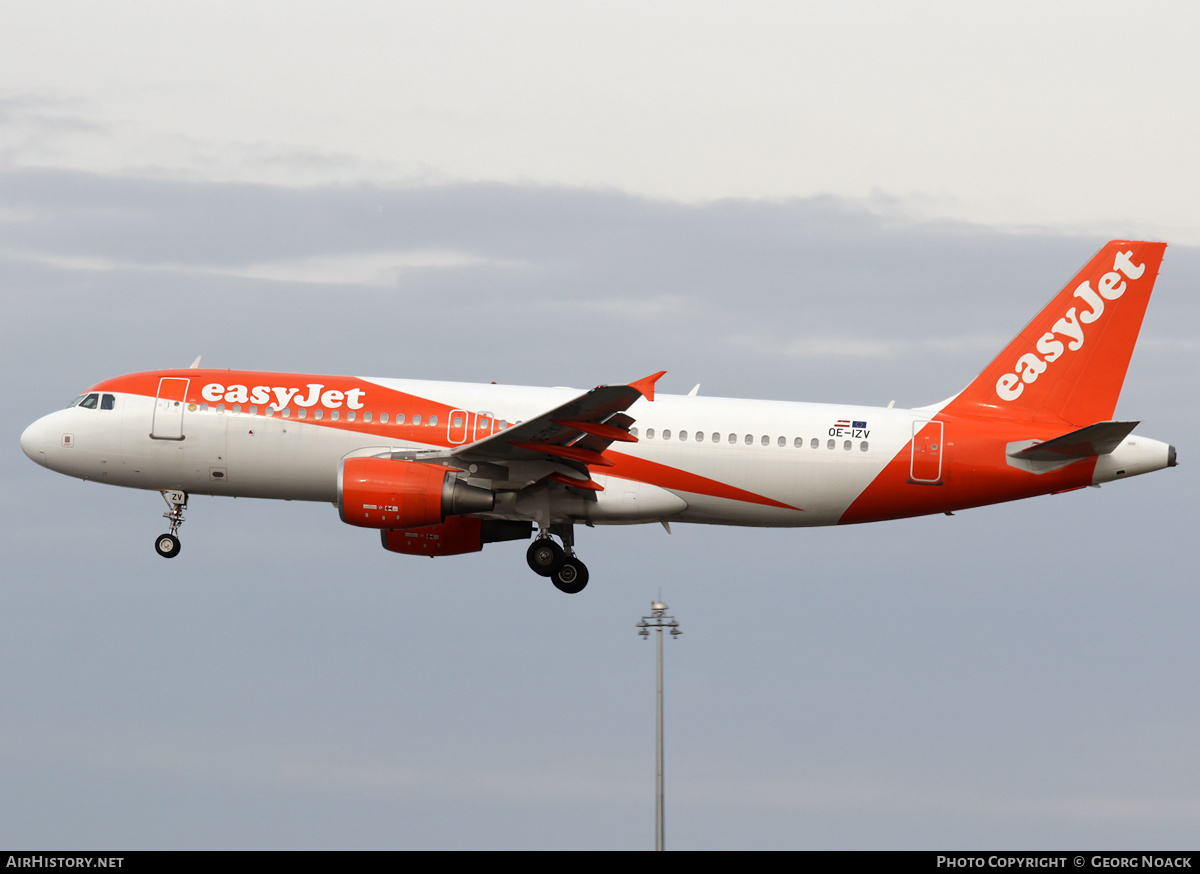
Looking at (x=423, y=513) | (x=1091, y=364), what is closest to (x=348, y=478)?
(x=423, y=513)

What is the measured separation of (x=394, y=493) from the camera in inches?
1419

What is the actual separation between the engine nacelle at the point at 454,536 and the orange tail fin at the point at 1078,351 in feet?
41.1

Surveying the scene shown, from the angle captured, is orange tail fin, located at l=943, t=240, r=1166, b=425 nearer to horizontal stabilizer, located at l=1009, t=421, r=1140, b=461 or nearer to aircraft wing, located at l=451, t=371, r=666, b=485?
horizontal stabilizer, located at l=1009, t=421, r=1140, b=461

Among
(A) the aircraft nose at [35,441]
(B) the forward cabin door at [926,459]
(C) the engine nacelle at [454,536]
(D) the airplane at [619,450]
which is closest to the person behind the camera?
(D) the airplane at [619,450]

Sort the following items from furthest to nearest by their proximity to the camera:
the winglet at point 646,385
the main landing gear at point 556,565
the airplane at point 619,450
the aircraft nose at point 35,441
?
the aircraft nose at point 35,441, the main landing gear at point 556,565, the airplane at point 619,450, the winglet at point 646,385

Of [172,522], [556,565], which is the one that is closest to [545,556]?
[556,565]

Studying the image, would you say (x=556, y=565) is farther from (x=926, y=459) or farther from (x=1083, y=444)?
(x=1083, y=444)

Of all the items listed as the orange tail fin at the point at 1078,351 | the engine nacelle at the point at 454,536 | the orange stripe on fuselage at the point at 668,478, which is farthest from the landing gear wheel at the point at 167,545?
the orange tail fin at the point at 1078,351

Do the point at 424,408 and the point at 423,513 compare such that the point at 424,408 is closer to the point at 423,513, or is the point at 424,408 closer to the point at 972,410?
the point at 423,513

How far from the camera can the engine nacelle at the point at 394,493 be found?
36.0 metres

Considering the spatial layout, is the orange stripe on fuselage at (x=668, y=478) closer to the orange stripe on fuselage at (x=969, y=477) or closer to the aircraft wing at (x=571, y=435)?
the aircraft wing at (x=571, y=435)

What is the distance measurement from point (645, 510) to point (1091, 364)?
12682mm

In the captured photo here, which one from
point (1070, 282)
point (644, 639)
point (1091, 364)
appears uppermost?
point (1070, 282)
